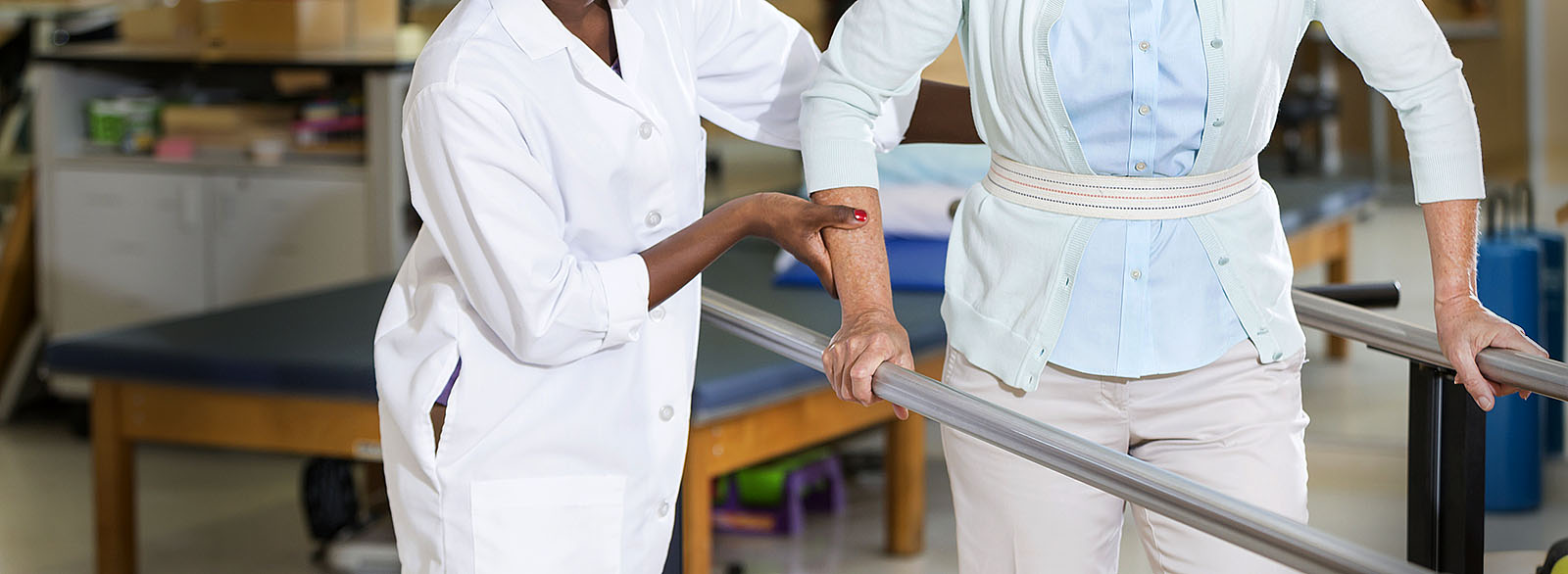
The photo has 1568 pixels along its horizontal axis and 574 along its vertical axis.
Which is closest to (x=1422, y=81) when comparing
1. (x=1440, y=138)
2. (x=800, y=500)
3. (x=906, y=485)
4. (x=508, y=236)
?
(x=1440, y=138)

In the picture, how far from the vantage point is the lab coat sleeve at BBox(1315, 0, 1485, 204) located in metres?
1.56

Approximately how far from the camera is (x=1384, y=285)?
8.23ft

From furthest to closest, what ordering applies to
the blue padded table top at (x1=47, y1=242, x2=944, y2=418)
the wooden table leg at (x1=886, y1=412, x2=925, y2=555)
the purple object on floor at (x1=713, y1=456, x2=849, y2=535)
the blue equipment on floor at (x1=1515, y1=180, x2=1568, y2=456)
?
the blue equipment on floor at (x1=1515, y1=180, x2=1568, y2=456) < the purple object on floor at (x1=713, y1=456, x2=849, y2=535) < the wooden table leg at (x1=886, y1=412, x2=925, y2=555) < the blue padded table top at (x1=47, y1=242, x2=944, y2=418)

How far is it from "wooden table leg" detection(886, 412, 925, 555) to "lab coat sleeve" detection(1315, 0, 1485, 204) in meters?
2.11

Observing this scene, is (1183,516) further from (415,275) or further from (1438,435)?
(415,275)

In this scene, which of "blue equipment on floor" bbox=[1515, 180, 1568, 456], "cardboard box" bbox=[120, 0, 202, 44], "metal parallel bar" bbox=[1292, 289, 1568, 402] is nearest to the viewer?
"metal parallel bar" bbox=[1292, 289, 1568, 402]

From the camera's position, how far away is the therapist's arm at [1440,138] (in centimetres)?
156

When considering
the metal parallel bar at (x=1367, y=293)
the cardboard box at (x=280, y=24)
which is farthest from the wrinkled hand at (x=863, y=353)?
the cardboard box at (x=280, y=24)

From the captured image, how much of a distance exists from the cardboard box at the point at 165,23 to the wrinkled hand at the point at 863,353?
4442 millimetres

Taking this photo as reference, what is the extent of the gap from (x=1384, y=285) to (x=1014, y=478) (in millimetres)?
1084

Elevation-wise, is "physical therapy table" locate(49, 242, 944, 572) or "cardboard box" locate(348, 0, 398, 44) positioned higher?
"cardboard box" locate(348, 0, 398, 44)

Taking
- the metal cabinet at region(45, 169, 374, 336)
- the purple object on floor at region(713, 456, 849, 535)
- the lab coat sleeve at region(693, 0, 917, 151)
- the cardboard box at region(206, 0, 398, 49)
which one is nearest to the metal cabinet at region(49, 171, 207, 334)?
the metal cabinet at region(45, 169, 374, 336)

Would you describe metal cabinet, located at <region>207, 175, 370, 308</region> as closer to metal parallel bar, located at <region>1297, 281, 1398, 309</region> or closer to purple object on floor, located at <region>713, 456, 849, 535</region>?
purple object on floor, located at <region>713, 456, 849, 535</region>

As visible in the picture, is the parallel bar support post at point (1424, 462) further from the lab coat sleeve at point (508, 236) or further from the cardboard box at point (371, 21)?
the cardboard box at point (371, 21)
